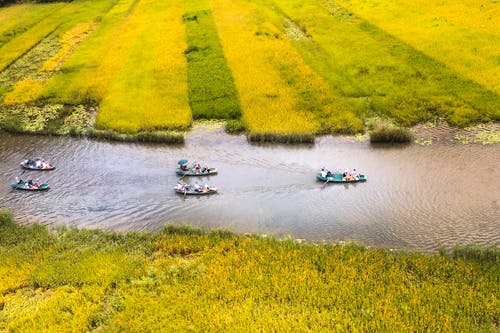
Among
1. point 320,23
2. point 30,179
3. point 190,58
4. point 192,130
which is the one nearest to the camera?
point 30,179

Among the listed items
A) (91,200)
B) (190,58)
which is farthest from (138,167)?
(190,58)

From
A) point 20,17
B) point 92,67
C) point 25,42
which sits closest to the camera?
point 92,67

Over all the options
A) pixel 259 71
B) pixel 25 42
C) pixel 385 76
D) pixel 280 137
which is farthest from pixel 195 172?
pixel 25 42

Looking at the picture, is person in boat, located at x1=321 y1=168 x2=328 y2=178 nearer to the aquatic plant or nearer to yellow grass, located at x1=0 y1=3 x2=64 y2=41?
the aquatic plant

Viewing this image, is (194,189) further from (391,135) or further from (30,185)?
(391,135)

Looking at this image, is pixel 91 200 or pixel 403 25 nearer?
pixel 91 200

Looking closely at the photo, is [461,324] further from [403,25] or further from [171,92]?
[403,25]

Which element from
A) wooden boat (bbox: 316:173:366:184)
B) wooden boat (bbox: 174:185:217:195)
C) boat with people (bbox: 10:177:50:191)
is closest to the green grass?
wooden boat (bbox: 316:173:366:184)
